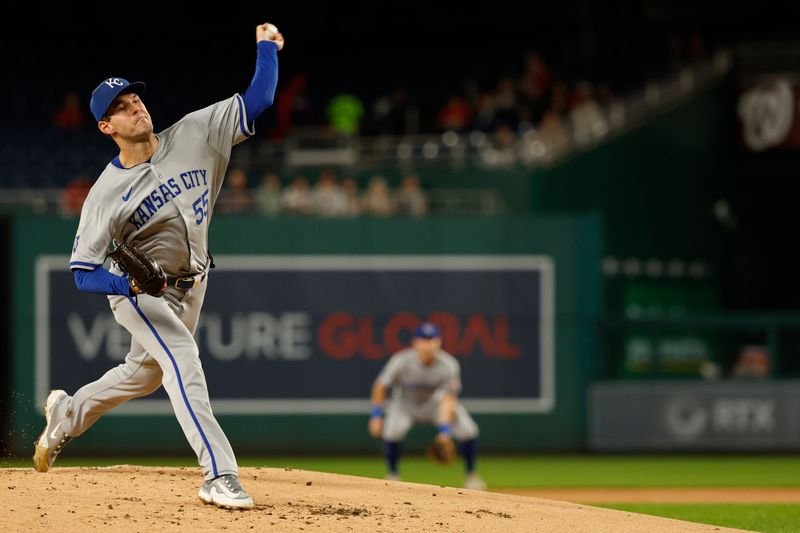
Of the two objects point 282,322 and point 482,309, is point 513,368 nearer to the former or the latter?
point 482,309

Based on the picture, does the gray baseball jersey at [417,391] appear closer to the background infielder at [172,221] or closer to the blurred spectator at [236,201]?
the blurred spectator at [236,201]

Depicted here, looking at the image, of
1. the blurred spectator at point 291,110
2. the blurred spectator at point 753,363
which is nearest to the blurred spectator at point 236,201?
the blurred spectator at point 291,110

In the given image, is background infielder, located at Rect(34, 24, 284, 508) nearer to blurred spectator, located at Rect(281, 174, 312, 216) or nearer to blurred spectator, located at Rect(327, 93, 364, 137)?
blurred spectator, located at Rect(281, 174, 312, 216)

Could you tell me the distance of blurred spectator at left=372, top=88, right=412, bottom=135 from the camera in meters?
20.0

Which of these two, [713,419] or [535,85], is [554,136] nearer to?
[535,85]

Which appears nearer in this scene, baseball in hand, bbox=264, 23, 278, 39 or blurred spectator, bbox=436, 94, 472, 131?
baseball in hand, bbox=264, 23, 278, 39

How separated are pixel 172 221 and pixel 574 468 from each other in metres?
9.42

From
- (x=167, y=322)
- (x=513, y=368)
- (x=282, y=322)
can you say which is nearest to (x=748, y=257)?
(x=513, y=368)

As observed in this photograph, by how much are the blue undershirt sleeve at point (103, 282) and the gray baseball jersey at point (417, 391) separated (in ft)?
24.0

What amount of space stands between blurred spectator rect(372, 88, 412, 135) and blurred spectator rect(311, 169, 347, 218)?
3.50 metres

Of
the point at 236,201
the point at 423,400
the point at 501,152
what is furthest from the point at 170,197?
the point at 501,152

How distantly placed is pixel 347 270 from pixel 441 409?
2.98 meters

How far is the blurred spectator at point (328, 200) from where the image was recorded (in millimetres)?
16031

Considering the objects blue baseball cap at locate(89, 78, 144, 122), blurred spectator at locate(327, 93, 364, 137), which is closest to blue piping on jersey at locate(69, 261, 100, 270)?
blue baseball cap at locate(89, 78, 144, 122)
